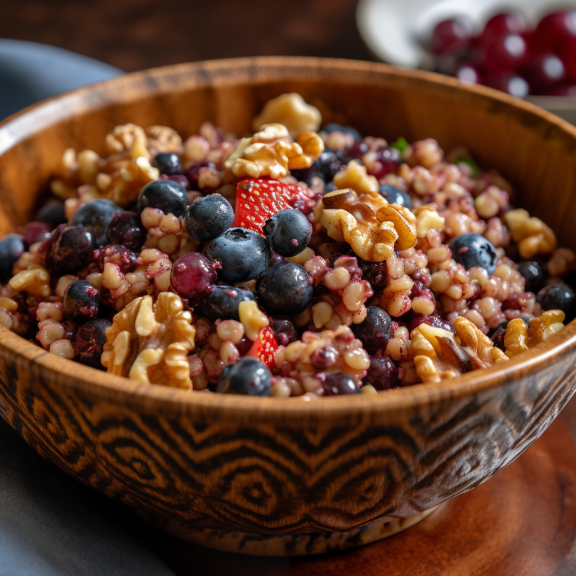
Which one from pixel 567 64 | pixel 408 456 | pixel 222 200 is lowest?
pixel 408 456

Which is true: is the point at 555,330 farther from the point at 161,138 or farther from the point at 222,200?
the point at 161,138

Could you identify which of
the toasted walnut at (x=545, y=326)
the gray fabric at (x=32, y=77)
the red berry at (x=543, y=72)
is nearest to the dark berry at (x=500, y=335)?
the toasted walnut at (x=545, y=326)

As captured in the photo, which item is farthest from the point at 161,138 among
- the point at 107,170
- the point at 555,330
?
the point at 555,330

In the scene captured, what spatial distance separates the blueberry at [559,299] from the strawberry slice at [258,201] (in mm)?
367

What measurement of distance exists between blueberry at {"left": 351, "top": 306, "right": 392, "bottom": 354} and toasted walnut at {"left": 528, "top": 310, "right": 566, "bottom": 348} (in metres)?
0.17

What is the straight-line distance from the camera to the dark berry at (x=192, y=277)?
69 centimetres

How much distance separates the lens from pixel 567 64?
185 centimetres

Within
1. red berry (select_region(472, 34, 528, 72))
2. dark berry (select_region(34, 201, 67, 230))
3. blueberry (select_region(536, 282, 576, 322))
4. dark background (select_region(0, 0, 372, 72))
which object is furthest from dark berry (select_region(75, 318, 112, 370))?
dark background (select_region(0, 0, 372, 72))

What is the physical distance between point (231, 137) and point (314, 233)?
1.44 feet

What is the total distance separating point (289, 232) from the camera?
2.39 ft

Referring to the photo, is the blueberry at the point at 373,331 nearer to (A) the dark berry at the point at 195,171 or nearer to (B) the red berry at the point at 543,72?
(A) the dark berry at the point at 195,171

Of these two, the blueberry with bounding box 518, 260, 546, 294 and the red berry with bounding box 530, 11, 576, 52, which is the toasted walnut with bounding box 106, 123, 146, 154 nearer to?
the blueberry with bounding box 518, 260, 546, 294

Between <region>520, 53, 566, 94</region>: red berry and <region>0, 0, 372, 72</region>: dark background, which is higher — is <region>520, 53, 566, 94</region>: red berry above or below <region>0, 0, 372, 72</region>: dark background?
above

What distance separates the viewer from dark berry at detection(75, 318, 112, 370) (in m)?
0.71
